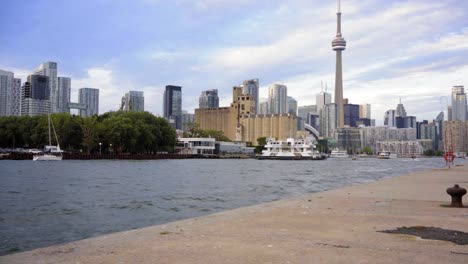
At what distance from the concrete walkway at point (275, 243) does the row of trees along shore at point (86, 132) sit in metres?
130

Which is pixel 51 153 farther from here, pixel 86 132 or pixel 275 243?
pixel 275 243

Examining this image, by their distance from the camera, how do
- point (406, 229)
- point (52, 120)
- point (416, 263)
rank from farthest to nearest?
point (52, 120) < point (406, 229) < point (416, 263)

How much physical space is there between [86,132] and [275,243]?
14030cm

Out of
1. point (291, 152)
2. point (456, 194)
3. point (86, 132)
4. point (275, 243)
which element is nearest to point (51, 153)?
point (86, 132)

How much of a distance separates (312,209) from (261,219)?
3.98 meters

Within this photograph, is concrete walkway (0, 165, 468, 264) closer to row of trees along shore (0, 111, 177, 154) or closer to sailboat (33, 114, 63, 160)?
sailboat (33, 114, 63, 160)

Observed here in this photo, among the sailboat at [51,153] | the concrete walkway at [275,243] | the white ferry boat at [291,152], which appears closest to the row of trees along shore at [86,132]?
the sailboat at [51,153]

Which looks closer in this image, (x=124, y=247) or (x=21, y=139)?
(x=124, y=247)

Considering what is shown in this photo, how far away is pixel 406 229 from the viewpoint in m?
14.0

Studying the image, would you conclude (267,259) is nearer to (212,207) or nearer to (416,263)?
(416,263)

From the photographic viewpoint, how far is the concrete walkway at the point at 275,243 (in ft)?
32.9

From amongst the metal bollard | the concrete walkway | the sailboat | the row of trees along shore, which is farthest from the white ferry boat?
the concrete walkway

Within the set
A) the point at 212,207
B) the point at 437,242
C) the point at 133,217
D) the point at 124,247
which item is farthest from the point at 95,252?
the point at 212,207

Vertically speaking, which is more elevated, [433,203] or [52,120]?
[52,120]
